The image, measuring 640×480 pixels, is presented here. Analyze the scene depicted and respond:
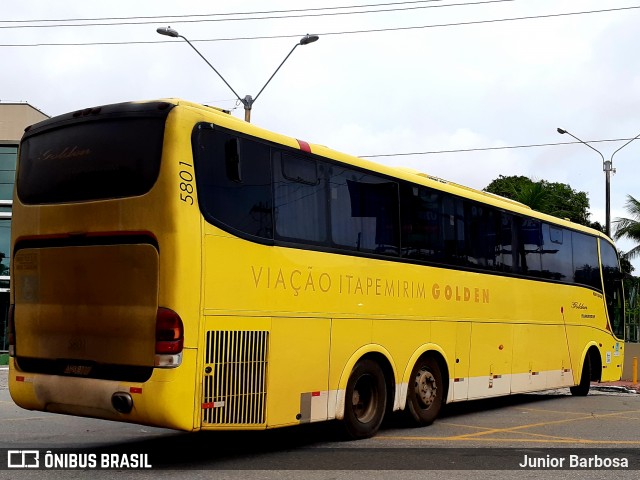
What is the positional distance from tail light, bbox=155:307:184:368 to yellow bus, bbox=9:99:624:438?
0.01 meters

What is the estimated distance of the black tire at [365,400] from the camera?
395 inches

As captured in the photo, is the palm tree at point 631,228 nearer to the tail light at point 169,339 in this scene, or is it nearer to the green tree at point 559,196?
the green tree at point 559,196

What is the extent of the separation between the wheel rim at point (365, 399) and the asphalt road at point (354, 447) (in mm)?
350

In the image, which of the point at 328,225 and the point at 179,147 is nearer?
the point at 179,147

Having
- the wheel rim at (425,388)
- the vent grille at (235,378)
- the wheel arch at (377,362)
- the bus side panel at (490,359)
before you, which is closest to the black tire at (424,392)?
the wheel rim at (425,388)

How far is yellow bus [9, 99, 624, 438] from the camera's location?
782 cm

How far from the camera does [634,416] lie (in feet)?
45.3

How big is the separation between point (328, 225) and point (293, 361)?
1.72m

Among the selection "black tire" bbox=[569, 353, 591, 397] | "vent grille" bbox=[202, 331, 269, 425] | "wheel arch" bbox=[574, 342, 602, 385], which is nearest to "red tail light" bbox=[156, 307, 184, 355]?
"vent grille" bbox=[202, 331, 269, 425]

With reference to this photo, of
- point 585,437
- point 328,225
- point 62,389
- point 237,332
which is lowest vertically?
point 585,437

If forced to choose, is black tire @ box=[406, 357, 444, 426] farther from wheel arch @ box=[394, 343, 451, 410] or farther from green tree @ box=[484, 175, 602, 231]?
green tree @ box=[484, 175, 602, 231]

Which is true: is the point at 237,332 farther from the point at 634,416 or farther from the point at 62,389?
the point at 634,416

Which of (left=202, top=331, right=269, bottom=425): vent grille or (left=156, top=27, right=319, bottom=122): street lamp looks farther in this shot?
(left=156, top=27, right=319, bottom=122): street lamp

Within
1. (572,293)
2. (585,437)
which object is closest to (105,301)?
(585,437)
